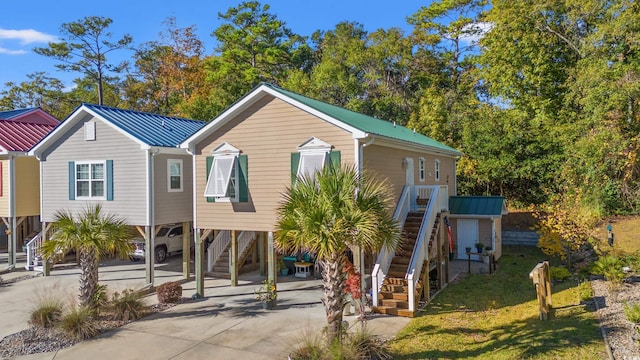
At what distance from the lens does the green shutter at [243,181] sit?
45.8 ft

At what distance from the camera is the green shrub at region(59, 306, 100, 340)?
34.3 ft

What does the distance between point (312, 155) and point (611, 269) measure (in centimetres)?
907

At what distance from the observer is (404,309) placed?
38.4 feet

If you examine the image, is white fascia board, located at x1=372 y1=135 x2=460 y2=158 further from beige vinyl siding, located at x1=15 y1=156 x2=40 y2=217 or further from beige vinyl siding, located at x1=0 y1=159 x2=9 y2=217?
beige vinyl siding, located at x1=0 y1=159 x2=9 y2=217

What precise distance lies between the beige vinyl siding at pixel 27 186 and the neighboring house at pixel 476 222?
19706 mm

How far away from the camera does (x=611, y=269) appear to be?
12.1 metres

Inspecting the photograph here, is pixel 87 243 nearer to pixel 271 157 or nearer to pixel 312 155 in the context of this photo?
pixel 271 157

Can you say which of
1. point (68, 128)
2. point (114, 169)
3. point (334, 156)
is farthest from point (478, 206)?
point (68, 128)

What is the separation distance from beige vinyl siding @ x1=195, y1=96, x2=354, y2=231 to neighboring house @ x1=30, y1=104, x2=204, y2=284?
2.62 m

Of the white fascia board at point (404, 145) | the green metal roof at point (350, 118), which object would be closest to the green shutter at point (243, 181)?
the green metal roof at point (350, 118)

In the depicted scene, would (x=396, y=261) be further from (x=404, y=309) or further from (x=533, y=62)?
(x=533, y=62)

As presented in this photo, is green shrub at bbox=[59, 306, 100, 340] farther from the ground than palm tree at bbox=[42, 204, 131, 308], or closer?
closer

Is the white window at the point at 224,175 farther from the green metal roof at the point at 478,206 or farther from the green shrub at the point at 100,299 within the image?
the green metal roof at the point at 478,206

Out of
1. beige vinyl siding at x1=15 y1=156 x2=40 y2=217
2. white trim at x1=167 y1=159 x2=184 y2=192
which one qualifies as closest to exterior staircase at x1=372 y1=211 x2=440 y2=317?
white trim at x1=167 y1=159 x2=184 y2=192
